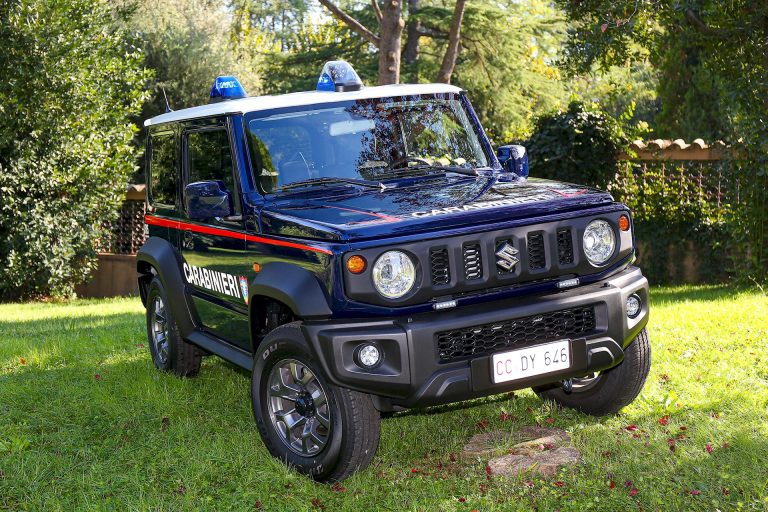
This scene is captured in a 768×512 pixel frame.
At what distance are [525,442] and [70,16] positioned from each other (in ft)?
40.2

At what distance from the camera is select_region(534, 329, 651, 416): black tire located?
17.9ft

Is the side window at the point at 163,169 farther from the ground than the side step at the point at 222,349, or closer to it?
farther from the ground

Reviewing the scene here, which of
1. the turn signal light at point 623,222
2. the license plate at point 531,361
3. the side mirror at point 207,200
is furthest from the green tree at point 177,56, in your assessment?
the license plate at point 531,361

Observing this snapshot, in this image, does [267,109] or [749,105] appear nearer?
[267,109]

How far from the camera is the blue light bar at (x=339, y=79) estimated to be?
19.0 feet

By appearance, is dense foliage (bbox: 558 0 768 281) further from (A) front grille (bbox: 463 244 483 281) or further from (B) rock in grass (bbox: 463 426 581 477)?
(A) front grille (bbox: 463 244 483 281)

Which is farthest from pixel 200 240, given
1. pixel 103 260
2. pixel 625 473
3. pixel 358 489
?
pixel 103 260

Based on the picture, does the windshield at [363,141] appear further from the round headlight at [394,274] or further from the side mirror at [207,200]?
the round headlight at [394,274]

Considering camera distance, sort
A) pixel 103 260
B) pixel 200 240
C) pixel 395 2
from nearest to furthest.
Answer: pixel 200 240
pixel 395 2
pixel 103 260

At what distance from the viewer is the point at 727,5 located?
10219 millimetres

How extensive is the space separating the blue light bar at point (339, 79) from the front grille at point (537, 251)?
1.72 m

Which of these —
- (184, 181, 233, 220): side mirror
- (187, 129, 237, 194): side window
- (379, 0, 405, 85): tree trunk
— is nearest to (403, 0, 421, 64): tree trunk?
(379, 0, 405, 85): tree trunk

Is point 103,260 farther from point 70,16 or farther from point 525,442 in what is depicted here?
point 525,442

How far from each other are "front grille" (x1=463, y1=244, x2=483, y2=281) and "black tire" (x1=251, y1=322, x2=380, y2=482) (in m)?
0.80
